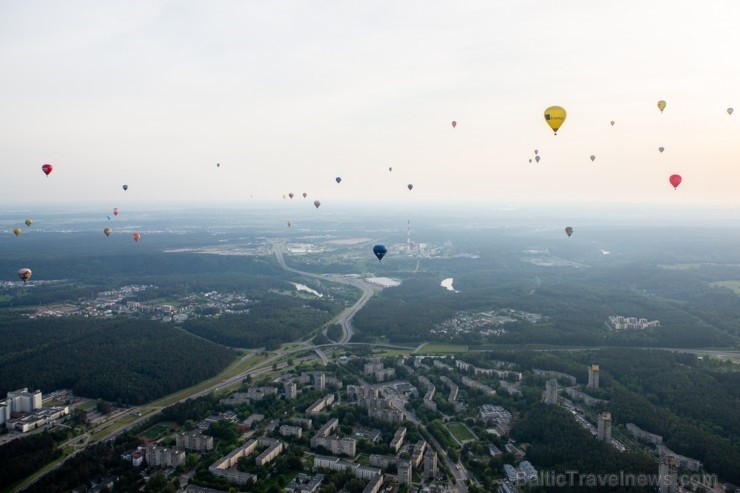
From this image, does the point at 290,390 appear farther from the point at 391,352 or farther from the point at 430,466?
the point at 391,352

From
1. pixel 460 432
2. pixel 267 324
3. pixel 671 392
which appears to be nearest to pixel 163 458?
pixel 460 432

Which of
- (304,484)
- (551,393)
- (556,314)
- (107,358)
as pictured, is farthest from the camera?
(556,314)

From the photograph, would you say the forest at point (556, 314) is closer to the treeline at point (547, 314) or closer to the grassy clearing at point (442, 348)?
the treeline at point (547, 314)

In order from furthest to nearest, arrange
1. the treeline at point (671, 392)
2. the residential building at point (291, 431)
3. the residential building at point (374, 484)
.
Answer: the residential building at point (291, 431) → the treeline at point (671, 392) → the residential building at point (374, 484)

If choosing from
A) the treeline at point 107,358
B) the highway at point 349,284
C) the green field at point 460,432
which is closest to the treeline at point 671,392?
the green field at point 460,432

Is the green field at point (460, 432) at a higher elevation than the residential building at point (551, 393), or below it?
below

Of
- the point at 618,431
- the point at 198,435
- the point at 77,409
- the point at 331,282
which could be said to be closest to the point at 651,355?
the point at 618,431
